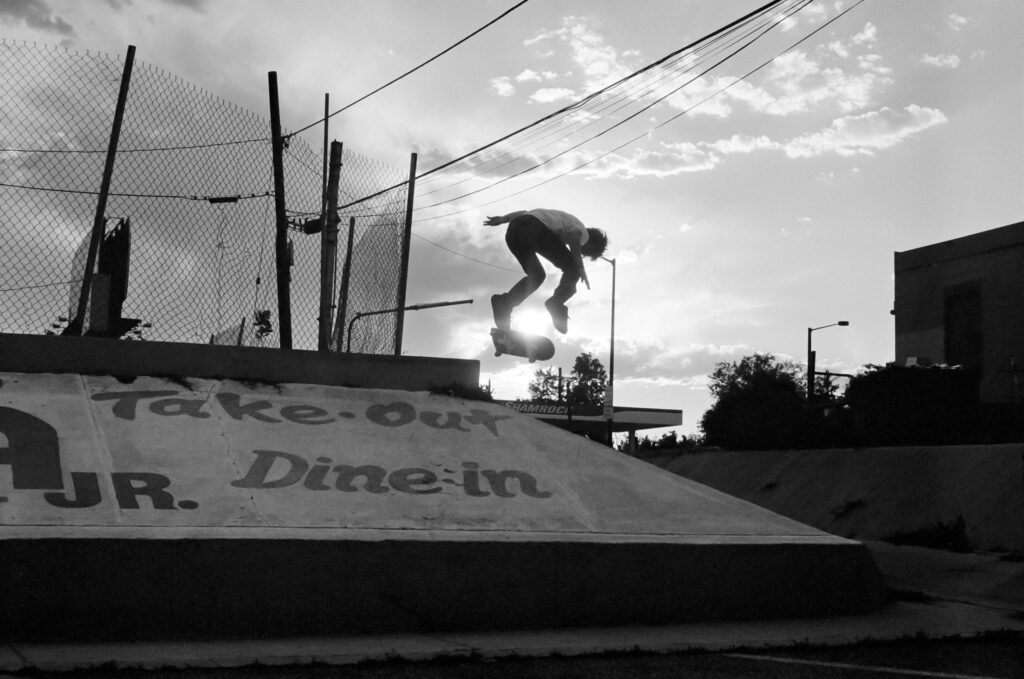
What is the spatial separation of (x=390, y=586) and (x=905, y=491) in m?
8.36

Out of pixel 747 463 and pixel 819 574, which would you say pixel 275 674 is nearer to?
pixel 819 574

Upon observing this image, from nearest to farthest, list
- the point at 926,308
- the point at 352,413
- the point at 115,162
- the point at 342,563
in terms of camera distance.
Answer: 1. the point at 342,563
2. the point at 352,413
3. the point at 115,162
4. the point at 926,308

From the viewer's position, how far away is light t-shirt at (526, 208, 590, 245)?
9262 millimetres

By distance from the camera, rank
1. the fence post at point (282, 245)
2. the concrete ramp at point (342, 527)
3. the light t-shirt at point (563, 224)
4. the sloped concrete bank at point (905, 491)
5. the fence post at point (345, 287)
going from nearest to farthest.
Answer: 1. the concrete ramp at point (342, 527)
2. the light t-shirt at point (563, 224)
3. the sloped concrete bank at point (905, 491)
4. the fence post at point (282, 245)
5. the fence post at point (345, 287)

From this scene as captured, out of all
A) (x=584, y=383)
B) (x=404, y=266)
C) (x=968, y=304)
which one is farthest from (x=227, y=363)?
(x=584, y=383)

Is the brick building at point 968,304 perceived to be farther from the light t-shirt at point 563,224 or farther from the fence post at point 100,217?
the fence post at point 100,217

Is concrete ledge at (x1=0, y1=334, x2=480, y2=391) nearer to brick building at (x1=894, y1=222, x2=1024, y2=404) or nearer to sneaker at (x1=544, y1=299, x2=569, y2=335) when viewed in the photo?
sneaker at (x1=544, y1=299, x2=569, y2=335)

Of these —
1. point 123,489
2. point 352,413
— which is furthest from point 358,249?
point 123,489

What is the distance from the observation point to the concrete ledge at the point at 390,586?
5.60 metres

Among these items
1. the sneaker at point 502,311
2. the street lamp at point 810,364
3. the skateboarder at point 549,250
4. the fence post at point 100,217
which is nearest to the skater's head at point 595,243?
the skateboarder at point 549,250

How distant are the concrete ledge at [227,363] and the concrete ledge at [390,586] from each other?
10.2 ft

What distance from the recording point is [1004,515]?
1076cm

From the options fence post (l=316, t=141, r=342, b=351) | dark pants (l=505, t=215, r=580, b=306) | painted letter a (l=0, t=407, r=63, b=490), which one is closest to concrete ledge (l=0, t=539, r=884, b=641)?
painted letter a (l=0, t=407, r=63, b=490)

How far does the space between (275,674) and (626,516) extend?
3.26 metres
